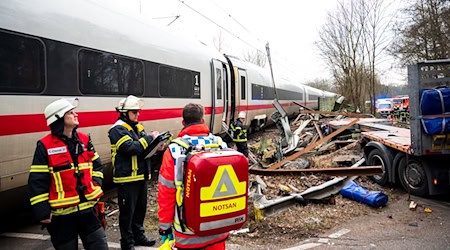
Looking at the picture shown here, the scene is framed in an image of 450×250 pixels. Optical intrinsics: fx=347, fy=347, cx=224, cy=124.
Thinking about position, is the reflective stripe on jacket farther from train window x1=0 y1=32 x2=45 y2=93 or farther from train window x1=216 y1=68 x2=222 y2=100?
train window x1=216 y1=68 x2=222 y2=100

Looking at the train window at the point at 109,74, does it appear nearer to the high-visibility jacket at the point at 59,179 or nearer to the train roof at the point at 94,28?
the train roof at the point at 94,28

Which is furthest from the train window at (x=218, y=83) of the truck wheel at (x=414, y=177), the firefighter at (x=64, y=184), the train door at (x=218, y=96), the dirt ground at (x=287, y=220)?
the firefighter at (x=64, y=184)

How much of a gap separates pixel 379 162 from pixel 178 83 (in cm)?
465

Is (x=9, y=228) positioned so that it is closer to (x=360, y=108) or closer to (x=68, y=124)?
(x=68, y=124)

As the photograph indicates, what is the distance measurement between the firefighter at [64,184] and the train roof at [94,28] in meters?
1.96

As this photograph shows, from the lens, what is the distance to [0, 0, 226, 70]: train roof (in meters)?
4.22

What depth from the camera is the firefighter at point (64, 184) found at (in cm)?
270

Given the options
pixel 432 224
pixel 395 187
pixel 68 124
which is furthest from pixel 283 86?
pixel 68 124

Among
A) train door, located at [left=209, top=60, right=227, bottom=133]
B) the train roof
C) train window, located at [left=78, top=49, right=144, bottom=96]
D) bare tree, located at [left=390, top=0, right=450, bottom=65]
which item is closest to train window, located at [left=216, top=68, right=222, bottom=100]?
train door, located at [left=209, top=60, right=227, bottom=133]

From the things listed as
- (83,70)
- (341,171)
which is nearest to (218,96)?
(341,171)

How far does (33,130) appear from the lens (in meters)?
4.30

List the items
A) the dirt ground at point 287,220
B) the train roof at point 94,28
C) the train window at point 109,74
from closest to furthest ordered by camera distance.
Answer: the train roof at point 94,28 → the dirt ground at point 287,220 → the train window at point 109,74

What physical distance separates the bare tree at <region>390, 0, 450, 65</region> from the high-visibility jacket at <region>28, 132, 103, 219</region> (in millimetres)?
19960

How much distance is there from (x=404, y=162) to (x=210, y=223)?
16.7ft
